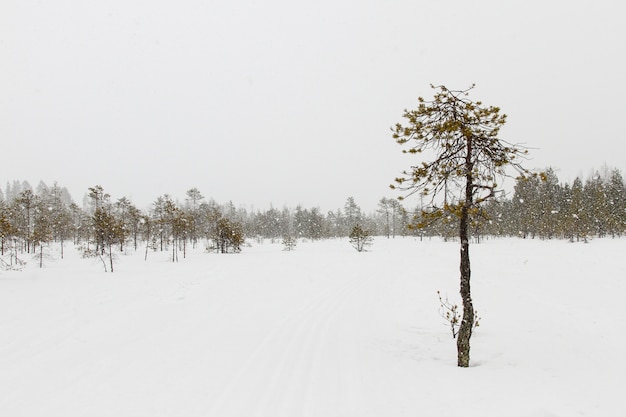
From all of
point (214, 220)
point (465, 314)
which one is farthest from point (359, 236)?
A: point (465, 314)

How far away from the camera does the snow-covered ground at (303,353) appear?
563 cm

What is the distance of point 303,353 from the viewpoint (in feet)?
27.2

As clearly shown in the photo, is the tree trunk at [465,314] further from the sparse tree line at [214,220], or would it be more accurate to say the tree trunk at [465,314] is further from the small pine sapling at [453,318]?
the sparse tree line at [214,220]

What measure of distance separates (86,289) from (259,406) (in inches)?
683

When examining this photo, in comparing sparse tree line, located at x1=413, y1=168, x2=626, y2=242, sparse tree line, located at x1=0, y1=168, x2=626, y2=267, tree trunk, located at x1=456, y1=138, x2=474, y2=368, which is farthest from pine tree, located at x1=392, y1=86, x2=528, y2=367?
sparse tree line, located at x1=413, y1=168, x2=626, y2=242

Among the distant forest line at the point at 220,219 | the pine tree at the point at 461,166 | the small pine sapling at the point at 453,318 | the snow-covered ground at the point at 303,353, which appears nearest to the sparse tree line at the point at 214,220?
the distant forest line at the point at 220,219

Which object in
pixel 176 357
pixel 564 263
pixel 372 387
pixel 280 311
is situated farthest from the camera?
pixel 564 263

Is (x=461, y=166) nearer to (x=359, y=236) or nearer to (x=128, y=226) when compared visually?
(x=359, y=236)

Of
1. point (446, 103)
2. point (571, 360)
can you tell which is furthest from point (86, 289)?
point (571, 360)

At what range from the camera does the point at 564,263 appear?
84.7 feet

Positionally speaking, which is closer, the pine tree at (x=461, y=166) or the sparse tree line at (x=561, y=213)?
the pine tree at (x=461, y=166)

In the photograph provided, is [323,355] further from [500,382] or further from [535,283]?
[535,283]

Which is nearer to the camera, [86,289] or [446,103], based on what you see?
[446,103]

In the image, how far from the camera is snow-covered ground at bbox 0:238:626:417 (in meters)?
5.63
